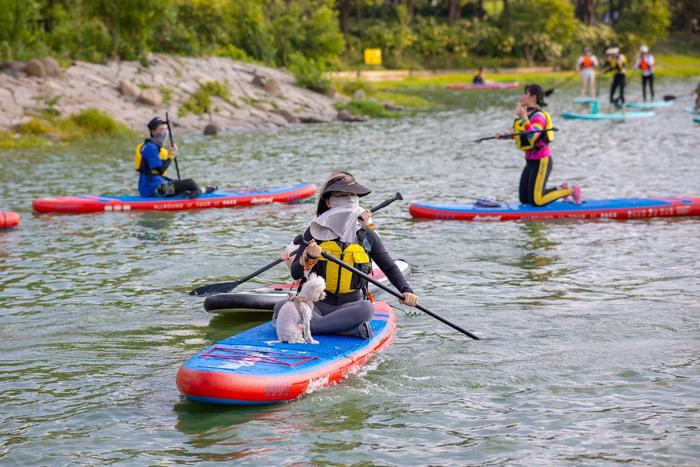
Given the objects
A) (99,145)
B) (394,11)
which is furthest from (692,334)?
(394,11)

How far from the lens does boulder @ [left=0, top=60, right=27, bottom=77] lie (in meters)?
30.1

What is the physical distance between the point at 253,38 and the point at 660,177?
2619 centimetres

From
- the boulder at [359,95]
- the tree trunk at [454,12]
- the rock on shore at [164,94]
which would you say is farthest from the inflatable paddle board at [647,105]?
the tree trunk at [454,12]

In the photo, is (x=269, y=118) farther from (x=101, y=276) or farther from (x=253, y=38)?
(x=101, y=276)

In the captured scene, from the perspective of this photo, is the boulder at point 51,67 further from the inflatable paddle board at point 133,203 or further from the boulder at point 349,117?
the inflatable paddle board at point 133,203

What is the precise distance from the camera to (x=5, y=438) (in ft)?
23.5

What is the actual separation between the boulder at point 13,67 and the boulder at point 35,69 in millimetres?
263

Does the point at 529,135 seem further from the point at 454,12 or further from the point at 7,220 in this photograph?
the point at 454,12

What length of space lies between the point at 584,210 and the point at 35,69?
2014 centimetres

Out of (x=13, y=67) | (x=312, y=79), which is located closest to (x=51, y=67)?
(x=13, y=67)

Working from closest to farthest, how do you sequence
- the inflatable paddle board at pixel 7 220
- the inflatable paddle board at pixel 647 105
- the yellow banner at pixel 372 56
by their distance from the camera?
the inflatable paddle board at pixel 7 220
the inflatable paddle board at pixel 647 105
the yellow banner at pixel 372 56

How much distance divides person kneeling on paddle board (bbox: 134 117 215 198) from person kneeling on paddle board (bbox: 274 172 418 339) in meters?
8.34

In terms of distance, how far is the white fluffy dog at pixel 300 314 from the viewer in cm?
805

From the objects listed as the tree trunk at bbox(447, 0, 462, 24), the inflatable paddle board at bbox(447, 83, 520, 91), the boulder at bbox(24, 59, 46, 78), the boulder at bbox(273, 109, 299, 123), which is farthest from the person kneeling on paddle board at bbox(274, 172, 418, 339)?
the tree trunk at bbox(447, 0, 462, 24)
